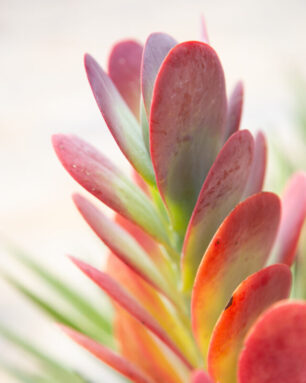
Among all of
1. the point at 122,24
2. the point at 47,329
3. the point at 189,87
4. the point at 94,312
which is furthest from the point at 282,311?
the point at 122,24

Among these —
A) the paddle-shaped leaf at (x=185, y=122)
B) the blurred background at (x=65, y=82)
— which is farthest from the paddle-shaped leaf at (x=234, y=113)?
the blurred background at (x=65, y=82)

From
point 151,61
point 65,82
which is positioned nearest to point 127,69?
point 151,61

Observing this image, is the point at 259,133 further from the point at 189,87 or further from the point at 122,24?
the point at 122,24

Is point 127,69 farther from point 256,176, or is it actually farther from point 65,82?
point 65,82

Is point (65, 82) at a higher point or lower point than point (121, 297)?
lower

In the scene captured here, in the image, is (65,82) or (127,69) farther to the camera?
(65,82)

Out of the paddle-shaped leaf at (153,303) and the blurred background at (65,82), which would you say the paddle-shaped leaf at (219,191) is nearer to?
the paddle-shaped leaf at (153,303)

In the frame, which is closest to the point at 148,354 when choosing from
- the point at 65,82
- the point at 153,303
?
the point at 153,303

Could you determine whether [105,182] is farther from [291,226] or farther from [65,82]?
[65,82]
